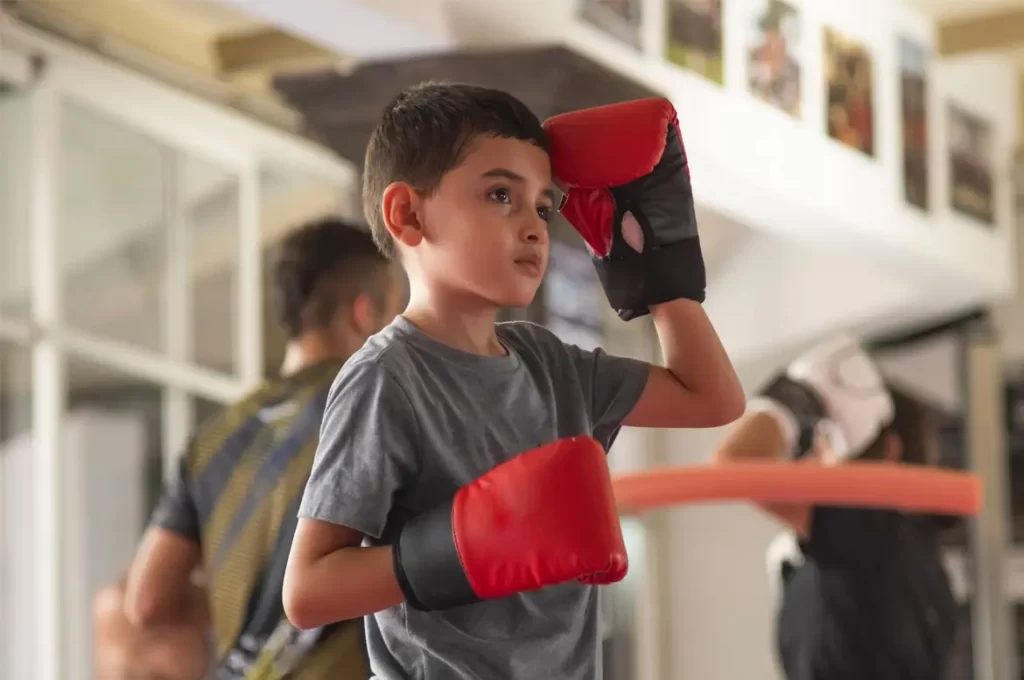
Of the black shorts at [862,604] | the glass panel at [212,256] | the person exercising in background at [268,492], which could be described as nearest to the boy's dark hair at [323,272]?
the person exercising in background at [268,492]

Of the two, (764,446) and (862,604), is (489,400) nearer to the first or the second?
(764,446)

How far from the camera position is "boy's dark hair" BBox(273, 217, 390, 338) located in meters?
0.81

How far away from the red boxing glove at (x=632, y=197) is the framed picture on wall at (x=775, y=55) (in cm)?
22

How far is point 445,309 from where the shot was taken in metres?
0.58

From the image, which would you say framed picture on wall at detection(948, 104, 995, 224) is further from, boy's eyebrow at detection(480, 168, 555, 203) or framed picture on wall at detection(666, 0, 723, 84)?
boy's eyebrow at detection(480, 168, 555, 203)

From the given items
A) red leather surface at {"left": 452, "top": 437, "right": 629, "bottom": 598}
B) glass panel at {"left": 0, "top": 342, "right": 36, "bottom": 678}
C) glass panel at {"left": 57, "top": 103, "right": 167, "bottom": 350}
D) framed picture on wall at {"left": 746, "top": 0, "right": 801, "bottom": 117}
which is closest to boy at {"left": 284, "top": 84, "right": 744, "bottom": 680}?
red leather surface at {"left": 452, "top": 437, "right": 629, "bottom": 598}

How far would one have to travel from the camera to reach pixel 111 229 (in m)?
2.37

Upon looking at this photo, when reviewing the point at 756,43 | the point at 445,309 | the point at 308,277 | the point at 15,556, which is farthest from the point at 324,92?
the point at 15,556

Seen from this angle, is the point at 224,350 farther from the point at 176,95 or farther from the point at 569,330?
A: the point at 569,330

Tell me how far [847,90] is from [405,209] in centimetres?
50

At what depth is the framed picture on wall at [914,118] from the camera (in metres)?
1.18

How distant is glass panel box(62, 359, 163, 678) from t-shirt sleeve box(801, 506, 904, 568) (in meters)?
1.31

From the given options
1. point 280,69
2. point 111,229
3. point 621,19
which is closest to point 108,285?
point 111,229

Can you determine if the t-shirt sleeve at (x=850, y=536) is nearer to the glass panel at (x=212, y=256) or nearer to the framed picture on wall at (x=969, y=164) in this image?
the framed picture on wall at (x=969, y=164)
